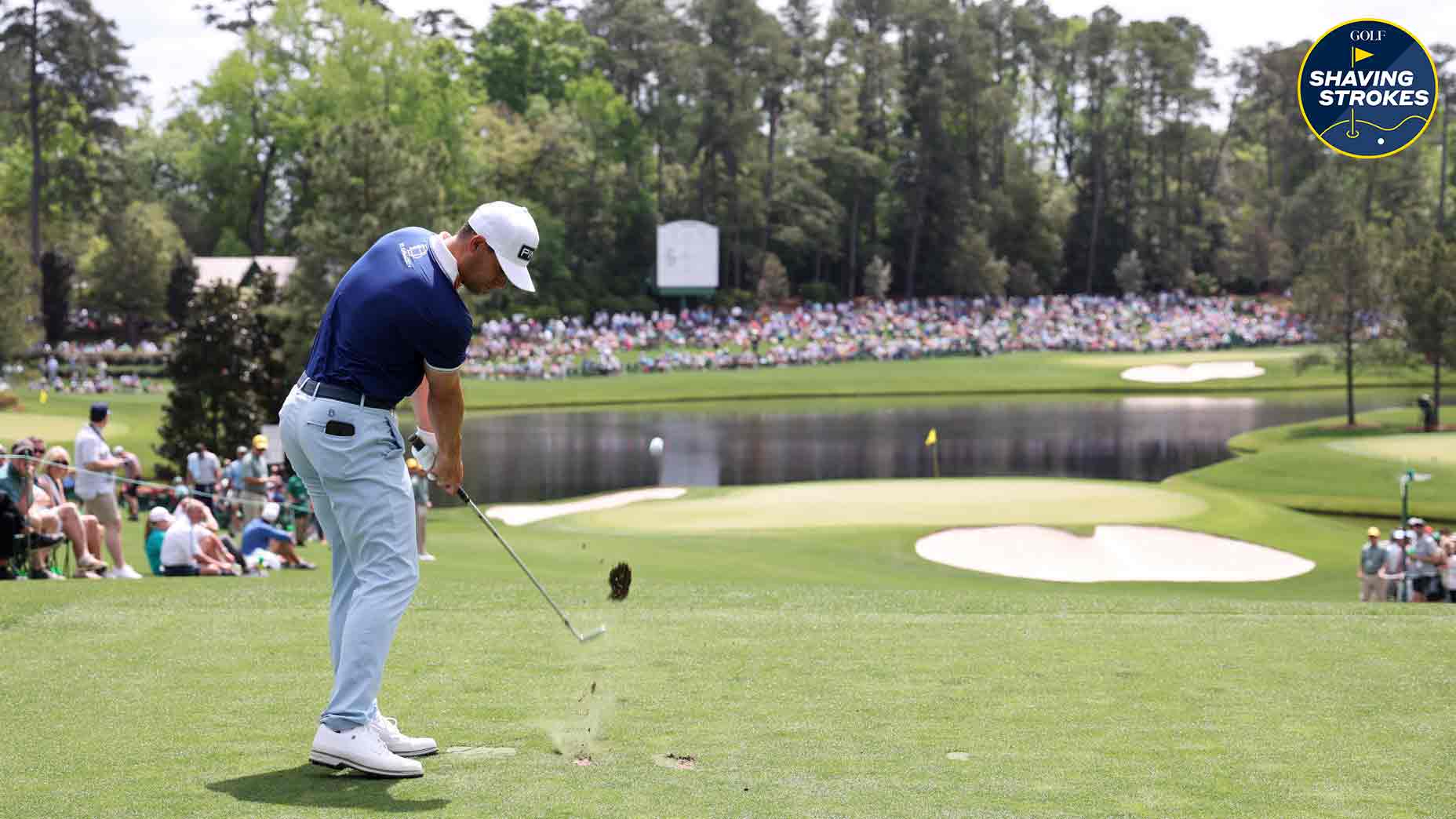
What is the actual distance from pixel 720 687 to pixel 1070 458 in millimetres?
40523

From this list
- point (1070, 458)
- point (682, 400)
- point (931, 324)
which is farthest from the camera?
point (931, 324)

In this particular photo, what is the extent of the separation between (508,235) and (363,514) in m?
1.33

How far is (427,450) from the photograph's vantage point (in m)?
6.62

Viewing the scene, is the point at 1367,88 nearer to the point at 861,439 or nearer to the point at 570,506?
the point at 570,506

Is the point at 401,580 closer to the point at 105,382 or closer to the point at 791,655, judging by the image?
the point at 791,655

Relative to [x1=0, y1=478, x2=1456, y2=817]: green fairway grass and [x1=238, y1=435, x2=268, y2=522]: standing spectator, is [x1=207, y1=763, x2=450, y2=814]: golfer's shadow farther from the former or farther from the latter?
[x1=238, y1=435, x2=268, y2=522]: standing spectator

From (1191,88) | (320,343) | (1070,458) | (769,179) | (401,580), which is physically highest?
(1191,88)

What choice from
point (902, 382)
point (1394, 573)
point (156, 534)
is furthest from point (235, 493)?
point (902, 382)

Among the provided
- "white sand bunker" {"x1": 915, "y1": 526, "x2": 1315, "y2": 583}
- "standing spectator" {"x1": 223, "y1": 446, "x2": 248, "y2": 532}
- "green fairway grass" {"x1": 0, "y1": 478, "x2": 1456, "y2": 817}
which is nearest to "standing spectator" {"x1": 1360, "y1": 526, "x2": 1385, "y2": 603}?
"white sand bunker" {"x1": 915, "y1": 526, "x2": 1315, "y2": 583}

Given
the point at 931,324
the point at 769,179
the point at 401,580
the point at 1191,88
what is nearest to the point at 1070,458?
the point at 401,580

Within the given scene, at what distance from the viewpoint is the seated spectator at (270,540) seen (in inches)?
758

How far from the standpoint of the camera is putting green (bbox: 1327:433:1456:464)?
147 feet

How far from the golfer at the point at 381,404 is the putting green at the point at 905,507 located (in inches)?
910

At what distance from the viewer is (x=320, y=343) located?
6.47m
